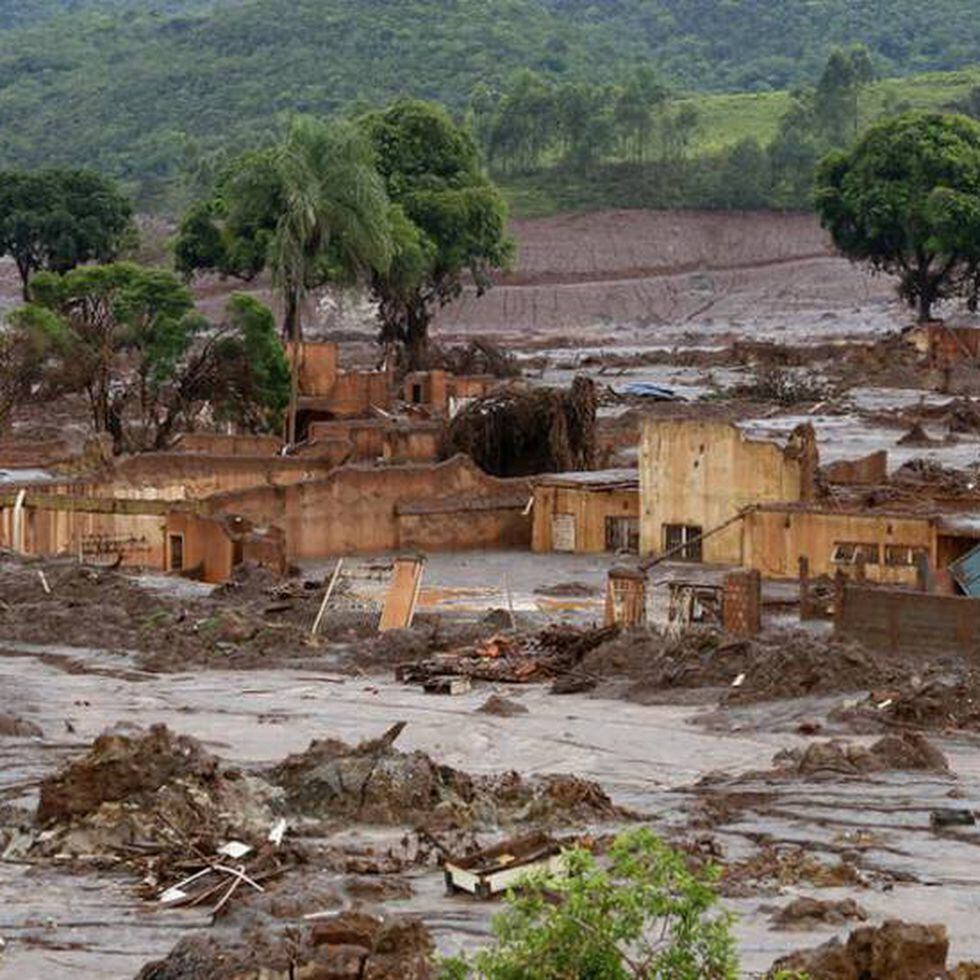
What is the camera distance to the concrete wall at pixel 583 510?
1708 inches

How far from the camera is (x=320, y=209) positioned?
6191 cm

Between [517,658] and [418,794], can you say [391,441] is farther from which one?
[418,794]

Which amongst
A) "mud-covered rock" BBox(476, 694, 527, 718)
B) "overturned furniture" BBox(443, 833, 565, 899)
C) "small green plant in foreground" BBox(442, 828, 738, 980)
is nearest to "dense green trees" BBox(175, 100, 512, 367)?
"mud-covered rock" BBox(476, 694, 527, 718)

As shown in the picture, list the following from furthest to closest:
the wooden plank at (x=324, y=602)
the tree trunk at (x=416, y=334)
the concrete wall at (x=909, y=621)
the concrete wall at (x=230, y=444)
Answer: the tree trunk at (x=416, y=334)
the concrete wall at (x=230, y=444)
the wooden plank at (x=324, y=602)
the concrete wall at (x=909, y=621)

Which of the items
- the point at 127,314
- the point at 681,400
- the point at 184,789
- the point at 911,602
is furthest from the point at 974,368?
the point at 184,789

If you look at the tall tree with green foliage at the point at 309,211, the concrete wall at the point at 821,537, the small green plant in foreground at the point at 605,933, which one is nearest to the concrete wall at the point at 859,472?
the concrete wall at the point at 821,537

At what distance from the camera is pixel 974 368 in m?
76.6

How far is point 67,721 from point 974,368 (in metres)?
52.4

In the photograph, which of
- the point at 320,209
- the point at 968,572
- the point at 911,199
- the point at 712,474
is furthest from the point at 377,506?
the point at 911,199

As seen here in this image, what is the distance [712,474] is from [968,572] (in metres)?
7.66

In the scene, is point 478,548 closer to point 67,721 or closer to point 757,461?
point 757,461

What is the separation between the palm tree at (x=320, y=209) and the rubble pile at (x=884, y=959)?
146ft

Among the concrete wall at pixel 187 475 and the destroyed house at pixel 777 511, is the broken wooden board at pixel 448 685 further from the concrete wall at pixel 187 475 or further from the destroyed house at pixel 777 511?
the concrete wall at pixel 187 475

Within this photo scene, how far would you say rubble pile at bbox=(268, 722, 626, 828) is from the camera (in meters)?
22.0
